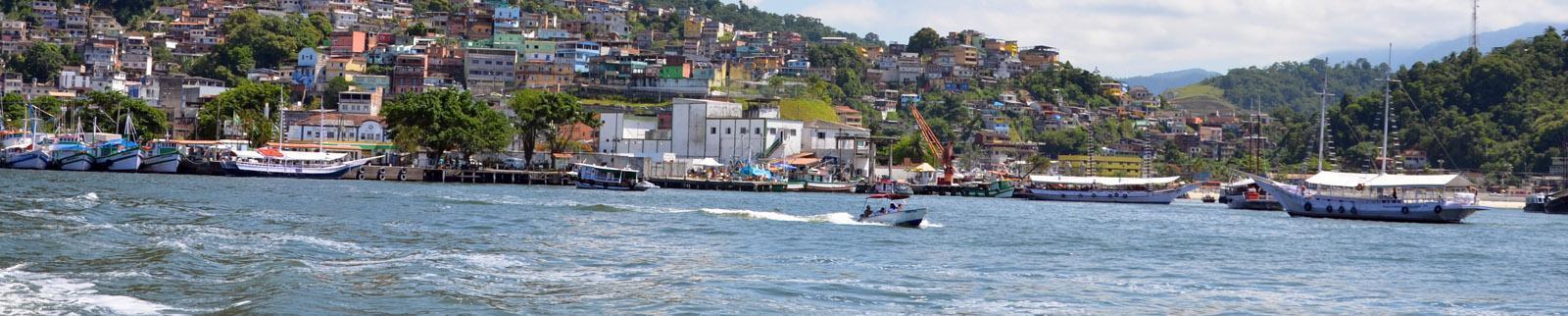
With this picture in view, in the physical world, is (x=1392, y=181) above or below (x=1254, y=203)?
above

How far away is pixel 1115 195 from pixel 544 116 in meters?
32.3

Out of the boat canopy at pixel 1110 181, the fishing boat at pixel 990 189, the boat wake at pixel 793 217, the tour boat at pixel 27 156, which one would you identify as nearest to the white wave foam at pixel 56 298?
the boat wake at pixel 793 217

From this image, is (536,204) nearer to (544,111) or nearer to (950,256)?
(950,256)

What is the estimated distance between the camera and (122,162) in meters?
81.4

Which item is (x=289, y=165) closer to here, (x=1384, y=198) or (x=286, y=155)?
(x=286, y=155)

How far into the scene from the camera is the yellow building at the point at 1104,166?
134m

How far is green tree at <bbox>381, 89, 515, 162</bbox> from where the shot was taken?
89125 millimetres

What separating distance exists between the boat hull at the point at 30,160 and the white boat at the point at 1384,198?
193ft

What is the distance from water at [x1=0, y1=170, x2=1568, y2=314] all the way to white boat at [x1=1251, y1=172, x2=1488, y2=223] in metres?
4.84

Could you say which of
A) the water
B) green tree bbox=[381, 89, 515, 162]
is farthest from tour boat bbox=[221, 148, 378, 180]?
the water

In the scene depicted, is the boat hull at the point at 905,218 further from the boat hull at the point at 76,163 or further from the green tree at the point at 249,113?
the green tree at the point at 249,113

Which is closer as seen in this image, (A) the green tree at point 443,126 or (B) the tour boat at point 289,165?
(B) the tour boat at point 289,165

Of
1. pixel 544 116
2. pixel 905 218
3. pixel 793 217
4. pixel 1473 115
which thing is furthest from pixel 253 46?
pixel 905 218

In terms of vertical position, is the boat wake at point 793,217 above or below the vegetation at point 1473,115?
below
